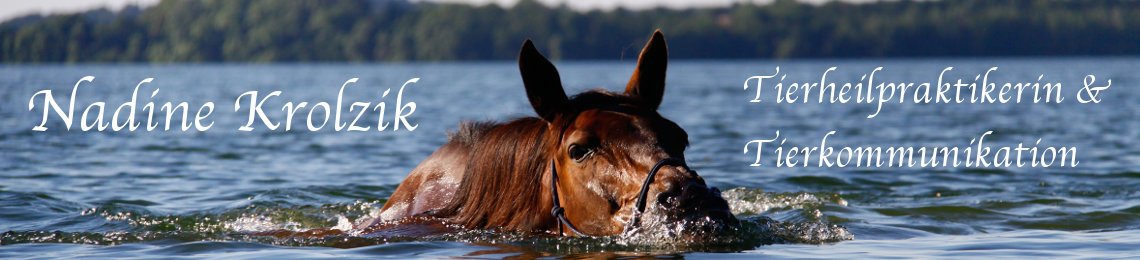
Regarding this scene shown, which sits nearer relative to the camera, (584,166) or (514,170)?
(584,166)

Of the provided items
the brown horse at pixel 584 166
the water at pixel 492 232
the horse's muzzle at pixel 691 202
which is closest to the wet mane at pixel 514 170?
the brown horse at pixel 584 166

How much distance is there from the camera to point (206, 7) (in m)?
142

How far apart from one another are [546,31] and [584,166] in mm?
125769

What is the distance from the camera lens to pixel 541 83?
460 centimetres

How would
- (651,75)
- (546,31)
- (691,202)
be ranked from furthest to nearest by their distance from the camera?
(546,31)
(651,75)
(691,202)

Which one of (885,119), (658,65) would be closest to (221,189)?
(658,65)

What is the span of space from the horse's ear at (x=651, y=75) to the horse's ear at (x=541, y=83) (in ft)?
1.12

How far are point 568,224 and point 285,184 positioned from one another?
23.1ft

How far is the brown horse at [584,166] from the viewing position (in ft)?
13.7

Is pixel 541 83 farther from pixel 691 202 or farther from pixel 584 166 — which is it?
pixel 691 202

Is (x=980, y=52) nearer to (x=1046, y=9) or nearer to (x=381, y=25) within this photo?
(x=1046, y=9)

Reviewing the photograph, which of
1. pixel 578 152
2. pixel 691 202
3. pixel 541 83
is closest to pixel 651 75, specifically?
pixel 541 83

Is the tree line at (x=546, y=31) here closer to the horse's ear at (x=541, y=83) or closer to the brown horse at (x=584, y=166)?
the brown horse at (x=584, y=166)

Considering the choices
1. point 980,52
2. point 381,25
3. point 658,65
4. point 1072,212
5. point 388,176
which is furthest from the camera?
point 381,25
